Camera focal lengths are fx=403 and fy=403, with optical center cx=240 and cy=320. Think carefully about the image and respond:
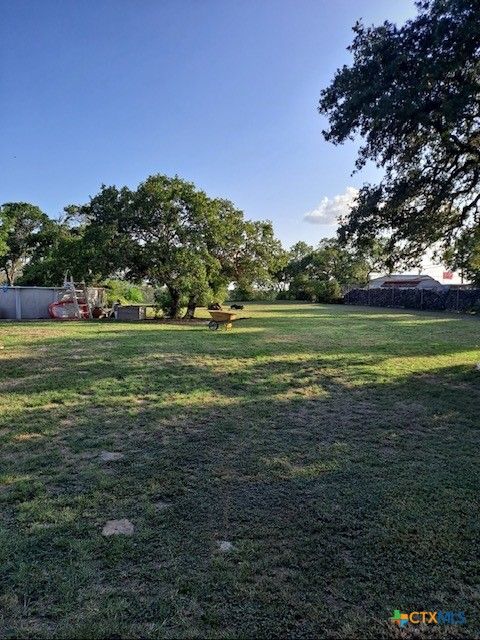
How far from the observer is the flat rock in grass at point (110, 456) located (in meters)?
3.67

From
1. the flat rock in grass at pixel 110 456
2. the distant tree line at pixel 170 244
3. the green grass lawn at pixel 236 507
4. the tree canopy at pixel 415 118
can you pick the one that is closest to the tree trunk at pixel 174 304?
the distant tree line at pixel 170 244

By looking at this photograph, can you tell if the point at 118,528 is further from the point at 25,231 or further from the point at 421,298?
the point at 25,231

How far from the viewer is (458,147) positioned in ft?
25.9

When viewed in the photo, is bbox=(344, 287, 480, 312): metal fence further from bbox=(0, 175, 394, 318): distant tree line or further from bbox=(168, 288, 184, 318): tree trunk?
bbox=(168, 288, 184, 318): tree trunk

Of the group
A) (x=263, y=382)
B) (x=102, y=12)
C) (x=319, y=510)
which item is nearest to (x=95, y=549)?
(x=319, y=510)

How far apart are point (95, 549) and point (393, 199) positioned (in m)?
7.53

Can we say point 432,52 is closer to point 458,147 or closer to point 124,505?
point 458,147

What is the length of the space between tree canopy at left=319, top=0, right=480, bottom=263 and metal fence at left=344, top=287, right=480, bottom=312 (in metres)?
20.6

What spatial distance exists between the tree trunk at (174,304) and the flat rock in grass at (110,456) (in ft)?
55.4

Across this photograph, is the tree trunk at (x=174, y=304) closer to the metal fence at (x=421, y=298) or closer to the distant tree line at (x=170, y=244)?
the distant tree line at (x=170, y=244)

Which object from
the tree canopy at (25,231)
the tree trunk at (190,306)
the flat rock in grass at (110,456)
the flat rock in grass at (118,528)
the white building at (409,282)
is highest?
the tree canopy at (25,231)

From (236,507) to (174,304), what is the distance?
18789mm

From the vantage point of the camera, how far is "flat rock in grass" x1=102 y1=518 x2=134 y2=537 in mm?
2527

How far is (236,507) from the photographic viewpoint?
2.87 metres
